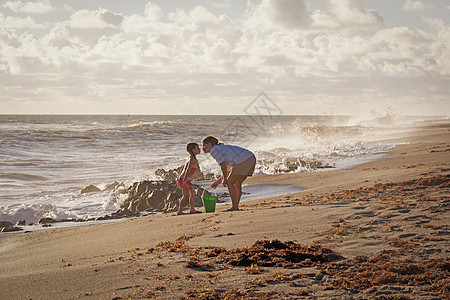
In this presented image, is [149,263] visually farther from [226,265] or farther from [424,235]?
[424,235]

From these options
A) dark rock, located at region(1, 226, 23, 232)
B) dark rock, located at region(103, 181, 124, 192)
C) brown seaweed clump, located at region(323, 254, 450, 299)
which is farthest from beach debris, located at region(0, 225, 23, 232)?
brown seaweed clump, located at region(323, 254, 450, 299)

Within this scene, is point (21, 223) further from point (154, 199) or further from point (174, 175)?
point (174, 175)

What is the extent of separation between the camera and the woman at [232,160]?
26.1 ft

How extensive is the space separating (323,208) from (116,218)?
4.84m

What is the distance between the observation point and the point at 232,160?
809 centimetres

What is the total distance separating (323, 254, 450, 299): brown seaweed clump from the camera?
373 centimetres

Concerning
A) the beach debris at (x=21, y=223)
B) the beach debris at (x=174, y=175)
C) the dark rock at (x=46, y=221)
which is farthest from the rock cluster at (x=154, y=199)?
the beach debris at (x=174, y=175)

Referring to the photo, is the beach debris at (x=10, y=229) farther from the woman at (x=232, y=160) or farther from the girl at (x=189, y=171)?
the woman at (x=232, y=160)

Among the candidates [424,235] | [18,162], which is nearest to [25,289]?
[424,235]

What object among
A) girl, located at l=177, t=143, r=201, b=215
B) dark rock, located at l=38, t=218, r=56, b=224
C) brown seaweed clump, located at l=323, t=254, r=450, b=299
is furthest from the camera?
dark rock, located at l=38, t=218, r=56, b=224

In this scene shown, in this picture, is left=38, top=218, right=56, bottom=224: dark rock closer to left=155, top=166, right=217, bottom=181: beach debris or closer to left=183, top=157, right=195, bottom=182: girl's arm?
left=183, top=157, right=195, bottom=182: girl's arm

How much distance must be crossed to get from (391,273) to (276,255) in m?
1.17

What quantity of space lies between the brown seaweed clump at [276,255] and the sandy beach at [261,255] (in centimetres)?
1

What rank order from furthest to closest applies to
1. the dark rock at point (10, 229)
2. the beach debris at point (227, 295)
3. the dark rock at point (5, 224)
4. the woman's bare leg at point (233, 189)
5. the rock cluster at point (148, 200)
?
the rock cluster at point (148, 200) < the dark rock at point (5, 224) < the dark rock at point (10, 229) < the woman's bare leg at point (233, 189) < the beach debris at point (227, 295)
